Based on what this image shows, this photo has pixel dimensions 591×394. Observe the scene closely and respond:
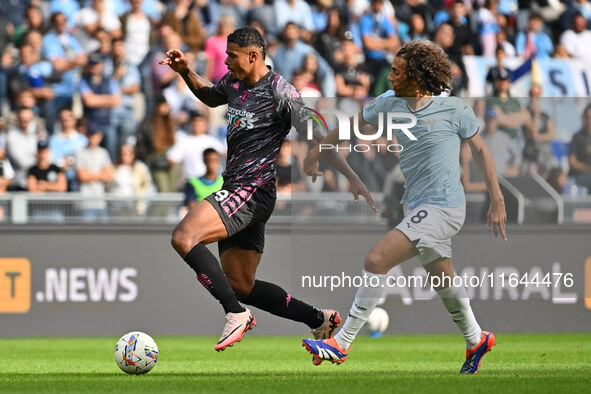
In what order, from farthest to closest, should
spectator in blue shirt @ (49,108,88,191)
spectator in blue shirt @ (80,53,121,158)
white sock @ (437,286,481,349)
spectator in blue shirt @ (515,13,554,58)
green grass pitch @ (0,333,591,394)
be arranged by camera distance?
spectator in blue shirt @ (515,13,554,58) < spectator in blue shirt @ (80,53,121,158) < spectator in blue shirt @ (49,108,88,191) < white sock @ (437,286,481,349) < green grass pitch @ (0,333,591,394)

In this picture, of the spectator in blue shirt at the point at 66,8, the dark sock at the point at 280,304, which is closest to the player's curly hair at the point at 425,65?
the dark sock at the point at 280,304

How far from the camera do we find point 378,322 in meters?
12.4

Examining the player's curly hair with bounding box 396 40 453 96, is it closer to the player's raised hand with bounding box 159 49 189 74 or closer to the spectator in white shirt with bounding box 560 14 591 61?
the player's raised hand with bounding box 159 49 189 74

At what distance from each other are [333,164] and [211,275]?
1.30 m

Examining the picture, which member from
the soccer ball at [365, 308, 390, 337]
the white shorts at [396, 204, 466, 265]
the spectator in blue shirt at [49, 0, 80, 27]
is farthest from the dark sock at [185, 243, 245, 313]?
the spectator in blue shirt at [49, 0, 80, 27]

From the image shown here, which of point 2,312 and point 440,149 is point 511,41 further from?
point 440,149

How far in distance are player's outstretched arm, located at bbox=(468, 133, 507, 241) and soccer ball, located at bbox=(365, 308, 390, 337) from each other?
4.40m

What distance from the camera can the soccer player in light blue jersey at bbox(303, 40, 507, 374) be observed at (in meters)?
7.69

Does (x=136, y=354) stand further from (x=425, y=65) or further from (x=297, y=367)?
(x=425, y=65)

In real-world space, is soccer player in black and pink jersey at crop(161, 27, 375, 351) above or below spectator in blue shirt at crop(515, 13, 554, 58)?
below

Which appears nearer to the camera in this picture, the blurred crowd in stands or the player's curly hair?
the player's curly hair

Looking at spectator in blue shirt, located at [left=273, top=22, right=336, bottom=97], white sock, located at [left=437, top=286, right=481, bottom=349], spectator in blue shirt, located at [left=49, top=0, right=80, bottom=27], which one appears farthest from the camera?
spectator in blue shirt, located at [left=49, top=0, right=80, bottom=27]

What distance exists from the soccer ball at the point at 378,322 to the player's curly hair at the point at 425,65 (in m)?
4.87

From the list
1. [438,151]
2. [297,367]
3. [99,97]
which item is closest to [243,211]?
[438,151]
